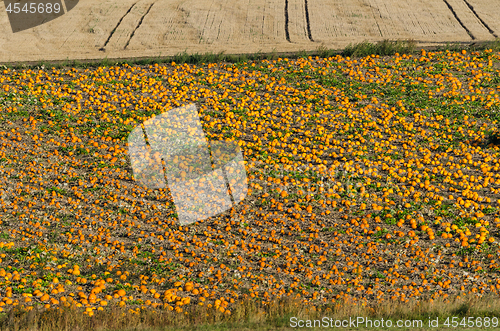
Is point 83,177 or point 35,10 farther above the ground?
point 35,10

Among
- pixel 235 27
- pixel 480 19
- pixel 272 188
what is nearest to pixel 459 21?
pixel 480 19

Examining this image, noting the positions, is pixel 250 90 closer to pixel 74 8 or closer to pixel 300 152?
pixel 300 152

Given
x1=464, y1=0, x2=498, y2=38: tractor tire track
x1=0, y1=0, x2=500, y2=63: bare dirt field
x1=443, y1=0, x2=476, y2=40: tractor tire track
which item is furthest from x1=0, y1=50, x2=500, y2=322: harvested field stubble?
x1=464, y1=0, x2=498, y2=38: tractor tire track

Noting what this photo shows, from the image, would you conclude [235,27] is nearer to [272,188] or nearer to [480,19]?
[272,188]

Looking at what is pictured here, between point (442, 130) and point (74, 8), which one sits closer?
point (442, 130)

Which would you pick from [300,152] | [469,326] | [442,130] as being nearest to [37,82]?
[300,152]

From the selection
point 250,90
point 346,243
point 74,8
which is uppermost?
point 74,8

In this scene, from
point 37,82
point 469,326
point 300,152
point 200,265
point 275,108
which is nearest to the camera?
point 469,326
